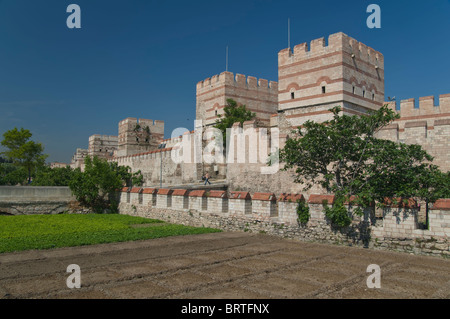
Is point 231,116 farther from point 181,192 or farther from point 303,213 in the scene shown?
point 303,213

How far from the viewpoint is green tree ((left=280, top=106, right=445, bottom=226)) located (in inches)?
336

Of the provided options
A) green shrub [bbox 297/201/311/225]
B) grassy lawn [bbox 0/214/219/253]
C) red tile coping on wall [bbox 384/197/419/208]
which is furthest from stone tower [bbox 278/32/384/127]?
red tile coping on wall [bbox 384/197/419/208]

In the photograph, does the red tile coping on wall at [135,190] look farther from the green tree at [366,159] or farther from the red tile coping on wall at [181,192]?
the green tree at [366,159]

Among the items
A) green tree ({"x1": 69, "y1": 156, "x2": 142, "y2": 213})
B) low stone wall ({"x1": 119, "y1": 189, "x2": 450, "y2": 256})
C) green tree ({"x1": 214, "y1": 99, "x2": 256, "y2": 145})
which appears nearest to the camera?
low stone wall ({"x1": 119, "y1": 189, "x2": 450, "y2": 256})

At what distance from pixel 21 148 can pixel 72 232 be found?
24686 millimetres

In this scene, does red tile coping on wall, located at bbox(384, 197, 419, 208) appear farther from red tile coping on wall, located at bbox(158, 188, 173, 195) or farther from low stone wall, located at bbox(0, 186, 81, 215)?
low stone wall, located at bbox(0, 186, 81, 215)

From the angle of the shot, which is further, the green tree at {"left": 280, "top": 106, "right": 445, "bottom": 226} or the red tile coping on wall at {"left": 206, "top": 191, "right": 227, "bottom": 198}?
the red tile coping on wall at {"left": 206, "top": 191, "right": 227, "bottom": 198}

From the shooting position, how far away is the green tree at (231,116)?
2389 centimetres

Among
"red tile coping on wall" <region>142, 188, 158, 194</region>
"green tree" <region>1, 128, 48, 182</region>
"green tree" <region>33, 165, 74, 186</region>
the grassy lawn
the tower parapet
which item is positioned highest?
the tower parapet

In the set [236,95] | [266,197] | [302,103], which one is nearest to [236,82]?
[236,95]

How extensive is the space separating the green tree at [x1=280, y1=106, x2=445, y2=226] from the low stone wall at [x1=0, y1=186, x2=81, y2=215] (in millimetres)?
13525

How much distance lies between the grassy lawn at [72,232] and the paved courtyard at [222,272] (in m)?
0.78

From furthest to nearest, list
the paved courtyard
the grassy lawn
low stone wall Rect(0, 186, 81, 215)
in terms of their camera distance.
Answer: low stone wall Rect(0, 186, 81, 215) < the grassy lawn < the paved courtyard

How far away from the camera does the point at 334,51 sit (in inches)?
765
